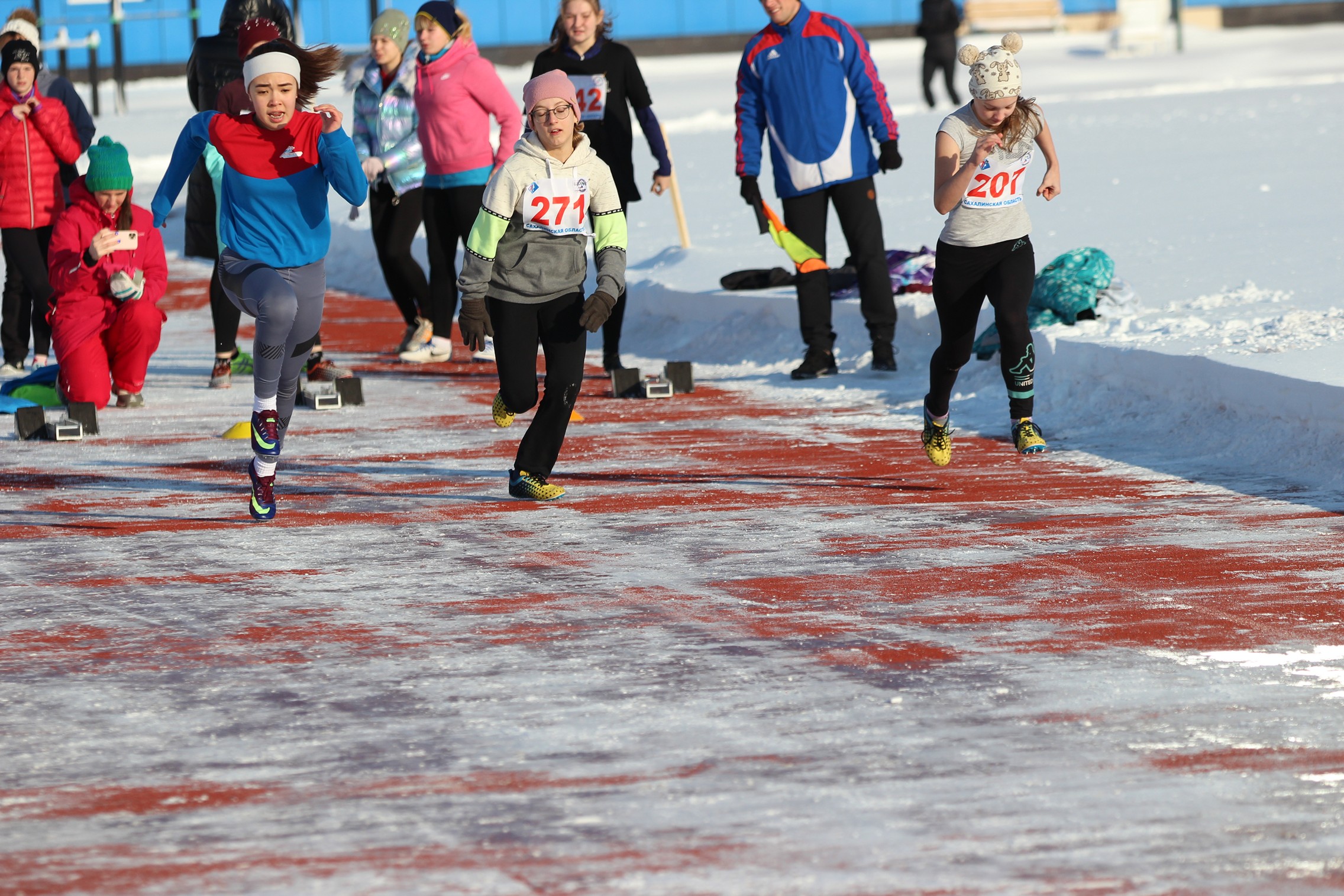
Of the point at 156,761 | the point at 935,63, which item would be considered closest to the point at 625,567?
the point at 156,761

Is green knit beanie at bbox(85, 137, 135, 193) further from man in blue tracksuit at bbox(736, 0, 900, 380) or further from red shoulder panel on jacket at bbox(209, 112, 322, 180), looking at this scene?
man in blue tracksuit at bbox(736, 0, 900, 380)

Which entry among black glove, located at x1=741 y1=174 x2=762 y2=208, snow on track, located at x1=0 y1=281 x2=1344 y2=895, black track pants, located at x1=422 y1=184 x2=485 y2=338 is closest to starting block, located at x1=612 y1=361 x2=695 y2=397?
black glove, located at x1=741 y1=174 x2=762 y2=208

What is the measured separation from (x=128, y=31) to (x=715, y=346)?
29.9m

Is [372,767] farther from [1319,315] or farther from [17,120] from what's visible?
[17,120]

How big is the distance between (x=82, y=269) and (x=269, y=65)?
337 centimetres

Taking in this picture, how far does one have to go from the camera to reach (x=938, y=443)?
8078mm

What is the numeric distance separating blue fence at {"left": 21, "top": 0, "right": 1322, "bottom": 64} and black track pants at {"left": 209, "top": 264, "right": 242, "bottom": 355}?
26.0 m

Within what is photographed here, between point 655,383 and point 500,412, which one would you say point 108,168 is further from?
point 500,412

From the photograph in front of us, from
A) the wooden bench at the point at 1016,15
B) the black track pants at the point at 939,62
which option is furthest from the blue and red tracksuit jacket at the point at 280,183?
the wooden bench at the point at 1016,15

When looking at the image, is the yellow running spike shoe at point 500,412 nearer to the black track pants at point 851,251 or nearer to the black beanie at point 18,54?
the black track pants at point 851,251

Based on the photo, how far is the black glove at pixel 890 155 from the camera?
1069cm

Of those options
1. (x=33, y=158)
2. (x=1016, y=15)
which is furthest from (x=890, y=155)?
(x=1016, y=15)

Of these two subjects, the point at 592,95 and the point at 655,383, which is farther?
the point at 592,95

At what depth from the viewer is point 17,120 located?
11273 mm
